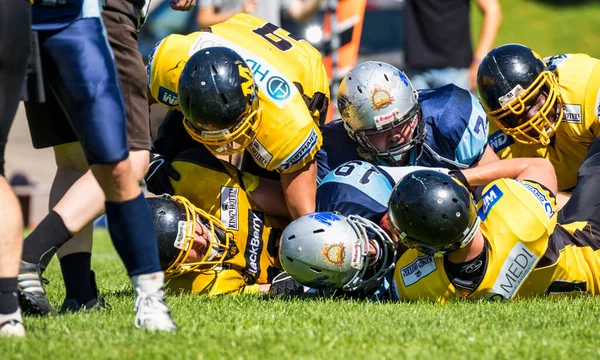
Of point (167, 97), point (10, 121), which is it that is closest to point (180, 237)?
point (167, 97)

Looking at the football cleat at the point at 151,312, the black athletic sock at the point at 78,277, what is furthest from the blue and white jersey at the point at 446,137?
the football cleat at the point at 151,312

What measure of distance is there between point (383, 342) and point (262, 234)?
5.81 ft

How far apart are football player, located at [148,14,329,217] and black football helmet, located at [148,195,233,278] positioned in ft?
1.12

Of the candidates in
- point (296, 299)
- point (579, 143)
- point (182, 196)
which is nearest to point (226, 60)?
point (182, 196)

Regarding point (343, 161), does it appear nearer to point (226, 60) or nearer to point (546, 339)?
point (226, 60)

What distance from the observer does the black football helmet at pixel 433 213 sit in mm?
3705

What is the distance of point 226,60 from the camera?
13.8ft

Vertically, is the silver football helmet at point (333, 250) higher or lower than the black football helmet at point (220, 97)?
lower

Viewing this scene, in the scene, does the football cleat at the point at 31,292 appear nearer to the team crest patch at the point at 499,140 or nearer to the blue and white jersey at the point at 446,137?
the blue and white jersey at the point at 446,137

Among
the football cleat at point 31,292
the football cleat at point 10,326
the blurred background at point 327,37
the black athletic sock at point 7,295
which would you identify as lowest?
the blurred background at point 327,37

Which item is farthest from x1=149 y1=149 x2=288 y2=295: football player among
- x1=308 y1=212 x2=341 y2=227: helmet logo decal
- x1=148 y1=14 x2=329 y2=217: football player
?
x1=308 y1=212 x2=341 y2=227: helmet logo decal

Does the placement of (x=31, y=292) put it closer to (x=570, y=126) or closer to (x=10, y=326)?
(x=10, y=326)

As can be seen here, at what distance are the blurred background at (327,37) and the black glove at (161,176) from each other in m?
2.53

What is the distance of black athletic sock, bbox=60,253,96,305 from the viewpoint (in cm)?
387
